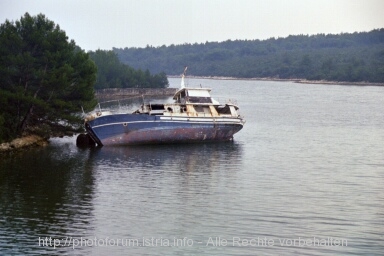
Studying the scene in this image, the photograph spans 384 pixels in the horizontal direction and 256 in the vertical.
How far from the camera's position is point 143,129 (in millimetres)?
55812

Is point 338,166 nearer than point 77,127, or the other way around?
point 338,166

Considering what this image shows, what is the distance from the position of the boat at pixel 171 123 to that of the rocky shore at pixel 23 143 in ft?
14.7

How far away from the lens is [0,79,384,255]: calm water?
28.8 meters

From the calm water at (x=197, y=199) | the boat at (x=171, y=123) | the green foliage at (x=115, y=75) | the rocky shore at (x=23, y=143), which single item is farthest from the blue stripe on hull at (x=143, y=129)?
the green foliage at (x=115, y=75)

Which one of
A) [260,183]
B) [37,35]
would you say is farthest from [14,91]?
[260,183]

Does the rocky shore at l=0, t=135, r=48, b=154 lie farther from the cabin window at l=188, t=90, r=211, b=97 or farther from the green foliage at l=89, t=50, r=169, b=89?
the green foliage at l=89, t=50, r=169, b=89

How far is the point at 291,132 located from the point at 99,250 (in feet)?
155

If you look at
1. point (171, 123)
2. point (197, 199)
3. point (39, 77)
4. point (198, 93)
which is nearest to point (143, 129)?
point (171, 123)

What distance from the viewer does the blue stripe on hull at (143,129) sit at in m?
54.7

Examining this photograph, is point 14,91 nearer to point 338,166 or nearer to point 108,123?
point 108,123

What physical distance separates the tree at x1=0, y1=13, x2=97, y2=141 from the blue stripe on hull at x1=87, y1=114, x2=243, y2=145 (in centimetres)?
255

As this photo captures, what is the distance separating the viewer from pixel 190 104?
58375mm

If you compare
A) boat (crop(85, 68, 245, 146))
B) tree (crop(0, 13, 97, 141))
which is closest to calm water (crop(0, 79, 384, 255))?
boat (crop(85, 68, 245, 146))

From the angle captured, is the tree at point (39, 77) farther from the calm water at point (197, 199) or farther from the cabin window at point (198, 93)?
the cabin window at point (198, 93)
